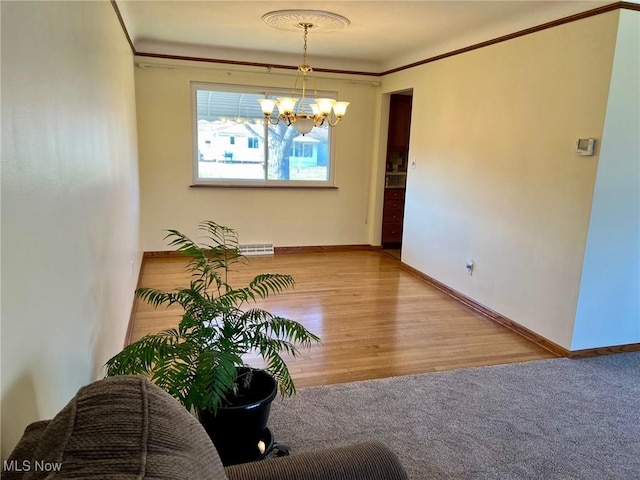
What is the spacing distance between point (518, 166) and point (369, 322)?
5.82 feet

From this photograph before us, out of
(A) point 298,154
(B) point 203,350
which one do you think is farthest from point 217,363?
(A) point 298,154

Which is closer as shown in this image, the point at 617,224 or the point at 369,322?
the point at 617,224

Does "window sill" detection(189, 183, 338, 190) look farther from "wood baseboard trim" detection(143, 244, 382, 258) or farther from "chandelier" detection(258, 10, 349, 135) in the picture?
"chandelier" detection(258, 10, 349, 135)

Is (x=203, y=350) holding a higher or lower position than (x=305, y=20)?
lower

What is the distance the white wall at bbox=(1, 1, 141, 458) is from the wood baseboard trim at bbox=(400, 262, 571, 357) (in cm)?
301

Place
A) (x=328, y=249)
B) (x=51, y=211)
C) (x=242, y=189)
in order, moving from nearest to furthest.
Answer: (x=51, y=211)
(x=242, y=189)
(x=328, y=249)

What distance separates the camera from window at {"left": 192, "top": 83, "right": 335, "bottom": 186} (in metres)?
5.63

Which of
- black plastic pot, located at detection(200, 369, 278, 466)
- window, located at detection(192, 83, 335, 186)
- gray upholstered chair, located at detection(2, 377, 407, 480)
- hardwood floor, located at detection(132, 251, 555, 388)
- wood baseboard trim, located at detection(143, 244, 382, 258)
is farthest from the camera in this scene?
wood baseboard trim, located at detection(143, 244, 382, 258)

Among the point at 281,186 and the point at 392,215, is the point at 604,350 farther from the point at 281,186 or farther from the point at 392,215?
the point at 281,186

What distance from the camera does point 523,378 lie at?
9.47 feet

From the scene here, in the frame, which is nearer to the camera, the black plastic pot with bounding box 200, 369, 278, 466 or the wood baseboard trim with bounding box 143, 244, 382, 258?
the black plastic pot with bounding box 200, 369, 278, 466

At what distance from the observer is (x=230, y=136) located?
18.9 ft

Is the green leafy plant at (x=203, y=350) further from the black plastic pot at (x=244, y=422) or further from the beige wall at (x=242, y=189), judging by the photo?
the beige wall at (x=242, y=189)

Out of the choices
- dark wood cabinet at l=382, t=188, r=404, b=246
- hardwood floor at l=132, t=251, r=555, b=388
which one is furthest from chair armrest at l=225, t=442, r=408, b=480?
dark wood cabinet at l=382, t=188, r=404, b=246
